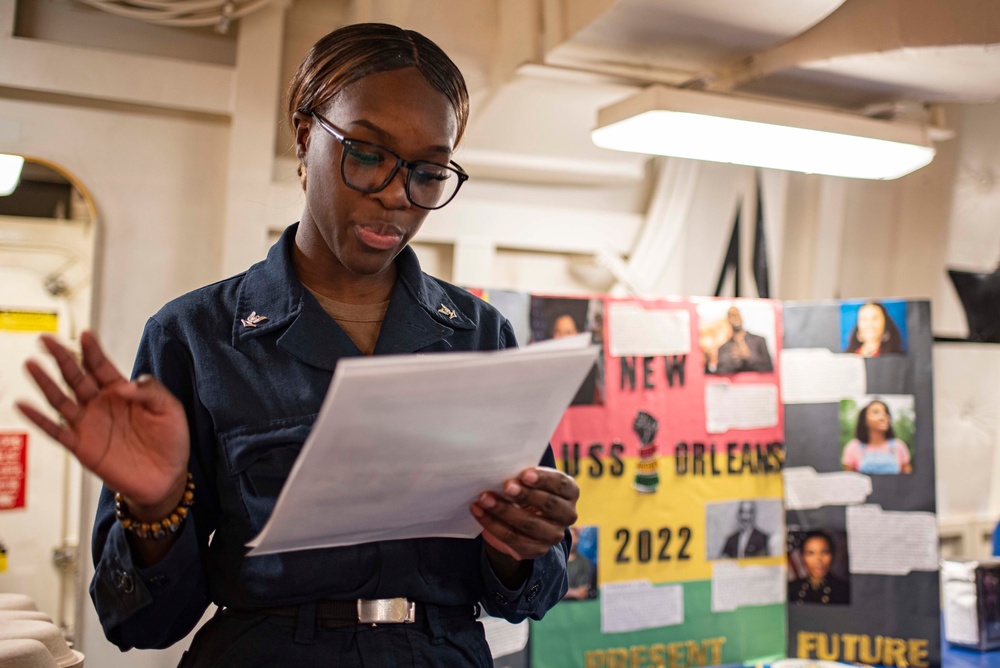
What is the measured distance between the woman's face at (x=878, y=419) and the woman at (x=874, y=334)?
0.61ft

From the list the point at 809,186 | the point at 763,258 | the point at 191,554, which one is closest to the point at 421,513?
the point at 191,554

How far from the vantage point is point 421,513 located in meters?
0.98

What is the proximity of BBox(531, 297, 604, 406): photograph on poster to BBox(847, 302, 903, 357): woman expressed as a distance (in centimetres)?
91

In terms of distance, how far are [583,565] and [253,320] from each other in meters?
1.85

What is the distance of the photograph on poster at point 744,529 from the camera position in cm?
288

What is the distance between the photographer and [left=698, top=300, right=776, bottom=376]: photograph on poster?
2.90m

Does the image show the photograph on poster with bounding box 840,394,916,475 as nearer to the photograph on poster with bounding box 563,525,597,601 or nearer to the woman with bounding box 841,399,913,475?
the woman with bounding box 841,399,913,475

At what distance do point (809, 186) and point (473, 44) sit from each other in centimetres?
161

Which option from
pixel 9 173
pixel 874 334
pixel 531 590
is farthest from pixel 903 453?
pixel 9 173

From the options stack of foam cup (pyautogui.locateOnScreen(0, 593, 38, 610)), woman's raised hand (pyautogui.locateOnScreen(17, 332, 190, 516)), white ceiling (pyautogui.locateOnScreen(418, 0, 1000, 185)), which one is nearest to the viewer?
woman's raised hand (pyautogui.locateOnScreen(17, 332, 190, 516))

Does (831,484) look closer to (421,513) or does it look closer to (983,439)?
(983,439)

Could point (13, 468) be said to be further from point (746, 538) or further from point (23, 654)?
point (746, 538)

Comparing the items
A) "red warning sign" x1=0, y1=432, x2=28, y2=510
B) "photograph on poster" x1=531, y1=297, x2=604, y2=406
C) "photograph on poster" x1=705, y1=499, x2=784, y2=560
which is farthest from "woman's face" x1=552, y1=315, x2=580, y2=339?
"red warning sign" x1=0, y1=432, x2=28, y2=510

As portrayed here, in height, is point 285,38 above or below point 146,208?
above
